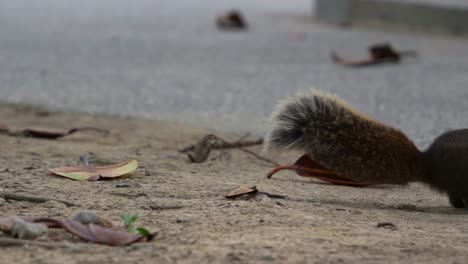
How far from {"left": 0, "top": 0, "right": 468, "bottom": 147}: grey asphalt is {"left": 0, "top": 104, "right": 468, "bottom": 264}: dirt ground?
793 millimetres

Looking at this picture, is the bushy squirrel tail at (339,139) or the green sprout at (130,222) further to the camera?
the bushy squirrel tail at (339,139)

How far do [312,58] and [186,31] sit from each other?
9.12 ft

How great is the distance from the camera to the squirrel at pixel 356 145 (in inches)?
156

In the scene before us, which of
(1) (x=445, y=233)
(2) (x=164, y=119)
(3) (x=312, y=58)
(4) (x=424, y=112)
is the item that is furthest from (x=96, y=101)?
(1) (x=445, y=233)

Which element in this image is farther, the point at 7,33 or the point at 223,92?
the point at 7,33

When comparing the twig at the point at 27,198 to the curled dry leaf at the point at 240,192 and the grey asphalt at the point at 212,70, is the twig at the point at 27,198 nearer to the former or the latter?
the curled dry leaf at the point at 240,192

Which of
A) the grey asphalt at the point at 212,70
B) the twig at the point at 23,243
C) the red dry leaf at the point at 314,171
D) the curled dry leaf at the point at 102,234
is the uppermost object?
the grey asphalt at the point at 212,70

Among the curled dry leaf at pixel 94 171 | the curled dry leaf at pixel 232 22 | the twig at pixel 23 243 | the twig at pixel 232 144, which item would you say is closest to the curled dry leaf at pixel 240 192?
the curled dry leaf at pixel 94 171

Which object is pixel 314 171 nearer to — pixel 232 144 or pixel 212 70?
pixel 232 144

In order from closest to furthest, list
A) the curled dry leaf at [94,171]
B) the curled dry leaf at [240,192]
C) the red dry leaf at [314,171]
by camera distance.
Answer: the curled dry leaf at [240,192]
the curled dry leaf at [94,171]
the red dry leaf at [314,171]

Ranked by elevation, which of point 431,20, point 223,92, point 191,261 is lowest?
point 191,261

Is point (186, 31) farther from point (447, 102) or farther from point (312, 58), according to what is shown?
point (447, 102)

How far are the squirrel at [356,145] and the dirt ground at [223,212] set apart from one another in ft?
0.39

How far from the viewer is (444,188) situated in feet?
13.4
